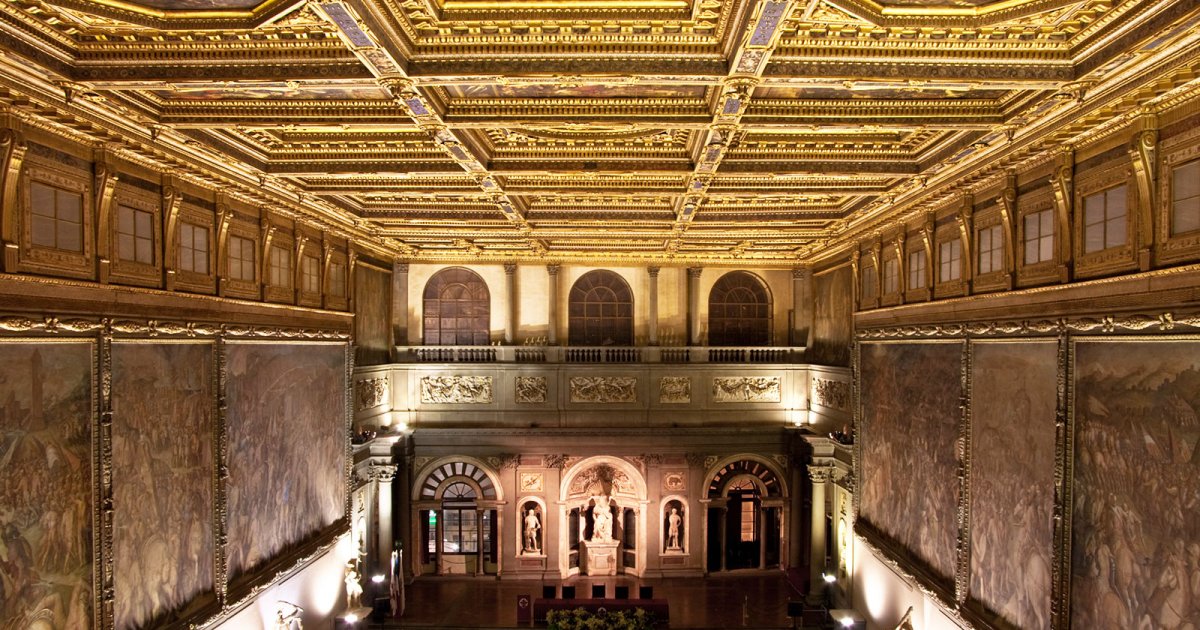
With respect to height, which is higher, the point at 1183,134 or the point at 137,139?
the point at 137,139

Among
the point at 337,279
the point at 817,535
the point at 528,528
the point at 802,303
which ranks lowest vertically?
the point at 528,528

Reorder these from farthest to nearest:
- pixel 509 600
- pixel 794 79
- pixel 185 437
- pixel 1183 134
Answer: pixel 509 600 → pixel 185 437 → pixel 794 79 → pixel 1183 134

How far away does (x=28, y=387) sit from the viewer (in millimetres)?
6293

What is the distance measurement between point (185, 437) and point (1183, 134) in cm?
1186

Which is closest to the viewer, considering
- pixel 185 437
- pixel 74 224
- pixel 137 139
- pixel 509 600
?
pixel 74 224

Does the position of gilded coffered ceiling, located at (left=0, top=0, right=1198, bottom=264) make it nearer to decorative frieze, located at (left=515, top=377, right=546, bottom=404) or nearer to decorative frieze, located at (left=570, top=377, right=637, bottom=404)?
decorative frieze, located at (left=515, top=377, right=546, bottom=404)

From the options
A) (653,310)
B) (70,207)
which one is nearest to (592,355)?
(653,310)

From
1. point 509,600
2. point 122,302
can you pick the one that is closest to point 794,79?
point 122,302

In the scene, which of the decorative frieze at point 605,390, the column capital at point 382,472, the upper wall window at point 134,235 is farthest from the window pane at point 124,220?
the decorative frieze at point 605,390

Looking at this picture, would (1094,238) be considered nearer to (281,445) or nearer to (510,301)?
(281,445)

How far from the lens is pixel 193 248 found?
9.21 m

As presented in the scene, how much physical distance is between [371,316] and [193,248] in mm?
7342

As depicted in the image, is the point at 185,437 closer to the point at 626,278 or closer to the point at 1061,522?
the point at 1061,522

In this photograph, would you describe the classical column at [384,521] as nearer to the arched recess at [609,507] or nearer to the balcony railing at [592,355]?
the balcony railing at [592,355]
